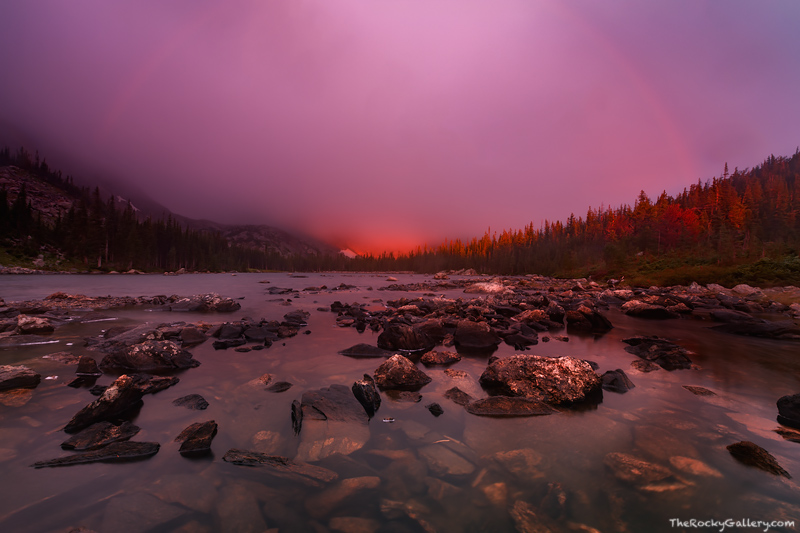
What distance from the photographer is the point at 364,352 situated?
31.7 ft

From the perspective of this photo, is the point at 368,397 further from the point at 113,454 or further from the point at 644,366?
the point at 644,366

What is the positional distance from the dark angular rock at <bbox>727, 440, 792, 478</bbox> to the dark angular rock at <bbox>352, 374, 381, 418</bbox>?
5623mm

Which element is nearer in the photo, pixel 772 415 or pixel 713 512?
pixel 713 512

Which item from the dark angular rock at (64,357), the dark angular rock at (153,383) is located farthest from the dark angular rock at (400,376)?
the dark angular rock at (64,357)

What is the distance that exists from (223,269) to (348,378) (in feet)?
471

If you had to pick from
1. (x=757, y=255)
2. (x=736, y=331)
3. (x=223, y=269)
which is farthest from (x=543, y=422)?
(x=223, y=269)

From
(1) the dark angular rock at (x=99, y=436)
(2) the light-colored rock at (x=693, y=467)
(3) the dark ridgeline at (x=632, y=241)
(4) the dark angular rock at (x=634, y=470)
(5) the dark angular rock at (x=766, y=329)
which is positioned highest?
(3) the dark ridgeline at (x=632, y=241)

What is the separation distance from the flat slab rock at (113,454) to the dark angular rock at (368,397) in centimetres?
320

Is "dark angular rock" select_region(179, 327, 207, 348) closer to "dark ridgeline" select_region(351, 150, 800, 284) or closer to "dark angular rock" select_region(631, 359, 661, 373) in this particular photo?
"dark angular rock" select_region(631, 359, 661, 373)

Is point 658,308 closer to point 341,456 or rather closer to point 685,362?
point 685,362

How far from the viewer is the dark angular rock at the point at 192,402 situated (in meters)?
5.56

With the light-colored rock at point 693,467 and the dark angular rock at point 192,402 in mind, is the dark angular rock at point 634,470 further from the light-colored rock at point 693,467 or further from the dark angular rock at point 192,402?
the dark angular rock at point 192,402

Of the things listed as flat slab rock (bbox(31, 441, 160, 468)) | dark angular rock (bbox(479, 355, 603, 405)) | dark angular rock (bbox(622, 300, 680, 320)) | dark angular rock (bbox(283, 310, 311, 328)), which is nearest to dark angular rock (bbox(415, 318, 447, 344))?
dark angular rock (bbox(479, 355, 603, 405))

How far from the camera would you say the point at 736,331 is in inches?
533
